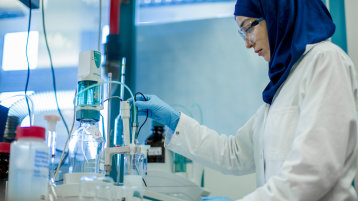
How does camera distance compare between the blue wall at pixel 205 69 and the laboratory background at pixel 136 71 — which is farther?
the blue wall at pixel 205 69

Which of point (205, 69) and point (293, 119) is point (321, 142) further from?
point (205, 69)

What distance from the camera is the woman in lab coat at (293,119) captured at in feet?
3.80

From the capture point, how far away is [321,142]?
117 centimetres

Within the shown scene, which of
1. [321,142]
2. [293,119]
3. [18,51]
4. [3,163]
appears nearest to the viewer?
[321,142]

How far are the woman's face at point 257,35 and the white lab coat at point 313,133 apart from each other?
0.21 meters

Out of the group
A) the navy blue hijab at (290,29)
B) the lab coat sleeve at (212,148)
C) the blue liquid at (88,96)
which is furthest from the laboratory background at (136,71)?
the navy blue hijab at (290,29)

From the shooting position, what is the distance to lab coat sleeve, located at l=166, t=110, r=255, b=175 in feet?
5.90

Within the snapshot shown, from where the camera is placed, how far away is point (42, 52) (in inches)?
75.0

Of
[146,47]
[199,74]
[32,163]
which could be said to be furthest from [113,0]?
[32,163]

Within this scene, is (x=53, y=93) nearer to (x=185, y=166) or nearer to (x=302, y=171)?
(x=185, y=166)

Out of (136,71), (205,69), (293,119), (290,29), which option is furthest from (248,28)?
(136,71)

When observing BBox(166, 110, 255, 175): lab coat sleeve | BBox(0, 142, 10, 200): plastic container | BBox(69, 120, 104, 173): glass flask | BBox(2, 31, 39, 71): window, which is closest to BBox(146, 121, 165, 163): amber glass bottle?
BBox(166, 110, 255, 175): lab coat sleeve

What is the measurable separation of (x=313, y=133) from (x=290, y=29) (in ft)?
1.53

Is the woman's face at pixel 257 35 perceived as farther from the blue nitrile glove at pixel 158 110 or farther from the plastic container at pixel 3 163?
the plastic container at pixel 3 163
